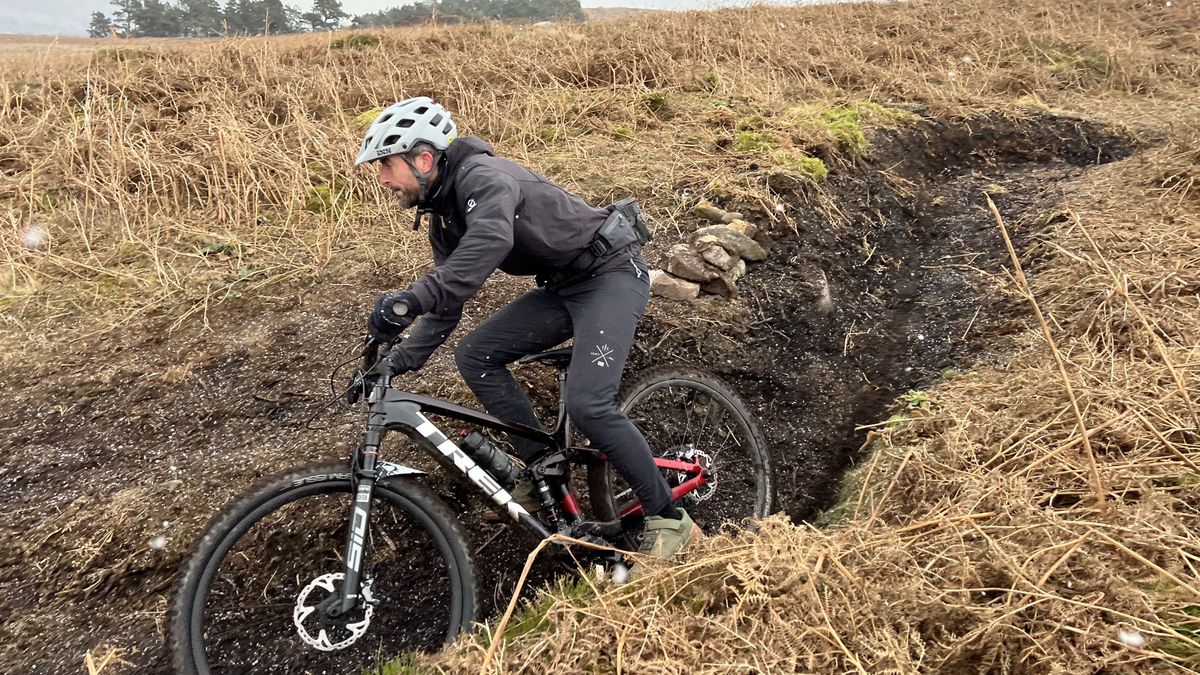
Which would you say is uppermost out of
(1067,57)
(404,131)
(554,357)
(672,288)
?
(1067,57)

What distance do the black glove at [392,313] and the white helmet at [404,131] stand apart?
668 millimetres

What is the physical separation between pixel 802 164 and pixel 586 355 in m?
4.89

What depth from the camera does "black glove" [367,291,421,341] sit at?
8.61 ft

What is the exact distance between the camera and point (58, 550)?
11.4 ft

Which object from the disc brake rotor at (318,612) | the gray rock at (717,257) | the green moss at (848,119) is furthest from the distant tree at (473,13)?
the disc brake rotor at (318,612)

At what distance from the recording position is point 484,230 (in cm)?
280

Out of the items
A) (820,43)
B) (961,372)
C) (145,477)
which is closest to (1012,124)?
(820,43)

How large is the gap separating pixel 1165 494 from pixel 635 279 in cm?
233

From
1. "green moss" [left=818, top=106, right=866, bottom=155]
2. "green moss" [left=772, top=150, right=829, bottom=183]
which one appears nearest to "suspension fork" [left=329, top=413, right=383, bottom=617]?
"green moss" [left=772, top=150, right=829, bottom=183]

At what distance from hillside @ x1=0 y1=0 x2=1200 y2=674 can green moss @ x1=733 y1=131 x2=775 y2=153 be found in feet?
0.21

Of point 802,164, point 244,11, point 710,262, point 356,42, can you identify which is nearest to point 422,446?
point 710,262

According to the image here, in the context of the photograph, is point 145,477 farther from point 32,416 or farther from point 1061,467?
point 1061,467

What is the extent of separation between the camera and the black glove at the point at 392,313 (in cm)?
262

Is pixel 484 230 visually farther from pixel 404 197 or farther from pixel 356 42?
pixel 356 42
